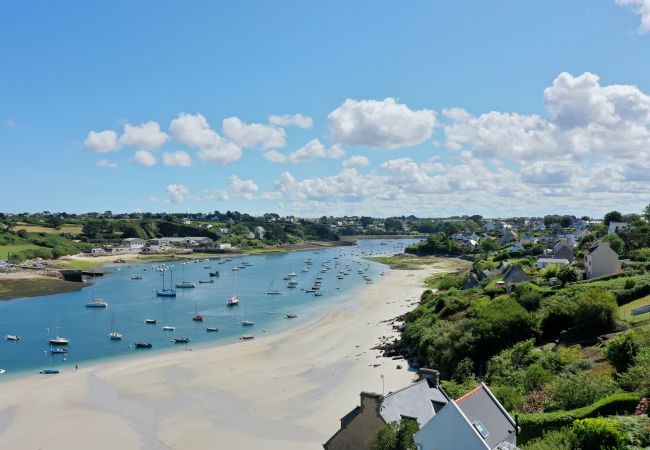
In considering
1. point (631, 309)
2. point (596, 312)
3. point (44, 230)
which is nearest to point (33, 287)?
point (596, 312)

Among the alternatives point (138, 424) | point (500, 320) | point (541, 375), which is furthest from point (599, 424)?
point (138, 424)

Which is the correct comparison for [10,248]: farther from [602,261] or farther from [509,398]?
[509,398]

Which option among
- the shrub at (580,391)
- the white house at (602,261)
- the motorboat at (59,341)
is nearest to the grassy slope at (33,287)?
the motorboat at (59,341)

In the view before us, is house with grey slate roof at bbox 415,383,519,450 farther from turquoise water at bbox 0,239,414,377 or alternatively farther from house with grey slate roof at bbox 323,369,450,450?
turquoise water at bbox 0,239,414,377

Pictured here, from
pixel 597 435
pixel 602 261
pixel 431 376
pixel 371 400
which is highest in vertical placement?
pixel 602 261

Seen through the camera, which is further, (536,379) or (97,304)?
(97,304)

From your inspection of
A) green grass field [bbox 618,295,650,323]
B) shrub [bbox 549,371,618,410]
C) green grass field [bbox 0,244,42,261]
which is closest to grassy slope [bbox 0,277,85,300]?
green grass field [bbox 0,244,42,261]

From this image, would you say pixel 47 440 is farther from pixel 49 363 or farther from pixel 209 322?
pixel 209 322
